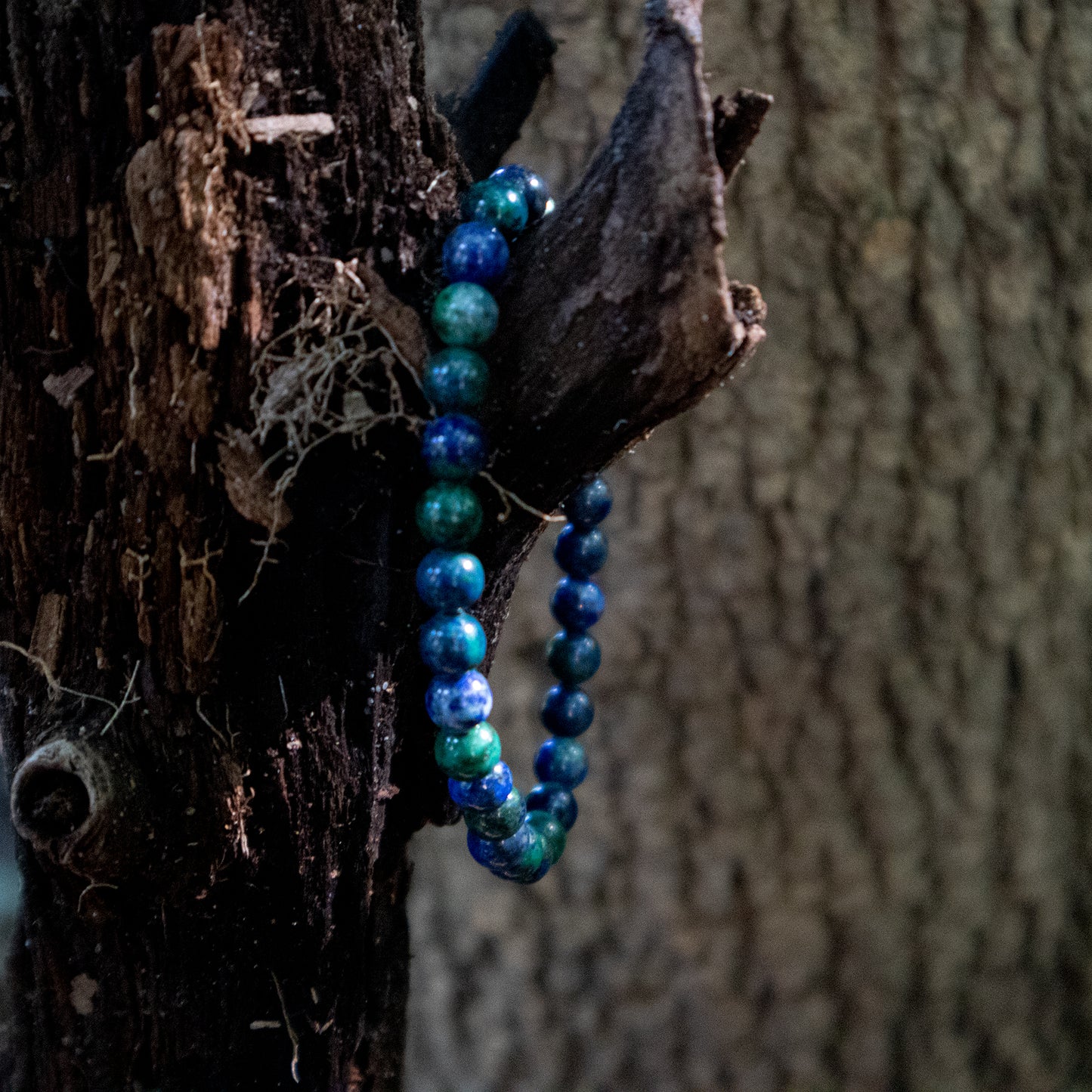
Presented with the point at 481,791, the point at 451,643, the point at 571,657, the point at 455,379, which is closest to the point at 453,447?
the point at 455,379

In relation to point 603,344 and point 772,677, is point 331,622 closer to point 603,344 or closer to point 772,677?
point 603,344

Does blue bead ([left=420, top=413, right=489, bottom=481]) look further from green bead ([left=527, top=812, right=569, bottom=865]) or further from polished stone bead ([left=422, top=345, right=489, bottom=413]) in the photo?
green bead ([left=527, top=812, right=569, bottom=865])

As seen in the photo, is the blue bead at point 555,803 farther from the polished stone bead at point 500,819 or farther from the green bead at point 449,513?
the green bead at point 449,513

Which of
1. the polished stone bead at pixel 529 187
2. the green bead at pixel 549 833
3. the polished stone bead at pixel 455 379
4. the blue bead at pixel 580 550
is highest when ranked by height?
the polished stone bead at pixel 529 187

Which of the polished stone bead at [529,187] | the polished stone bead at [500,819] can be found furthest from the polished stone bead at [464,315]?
the polished stone bead at [500,819]

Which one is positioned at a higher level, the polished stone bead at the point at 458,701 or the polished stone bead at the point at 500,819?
the polished stone bead at the point at 458,701

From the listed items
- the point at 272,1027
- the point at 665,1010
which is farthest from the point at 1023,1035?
the point at 272,1027

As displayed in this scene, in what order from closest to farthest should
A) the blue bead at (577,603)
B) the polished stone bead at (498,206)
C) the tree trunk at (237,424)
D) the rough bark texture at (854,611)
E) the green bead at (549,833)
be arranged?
the tree trunk at (237,424) < the polished stone bead at (498,206) < the green bead at (549,833) < the blue bead at (577,603) < the rough bark texture at (854,611)
